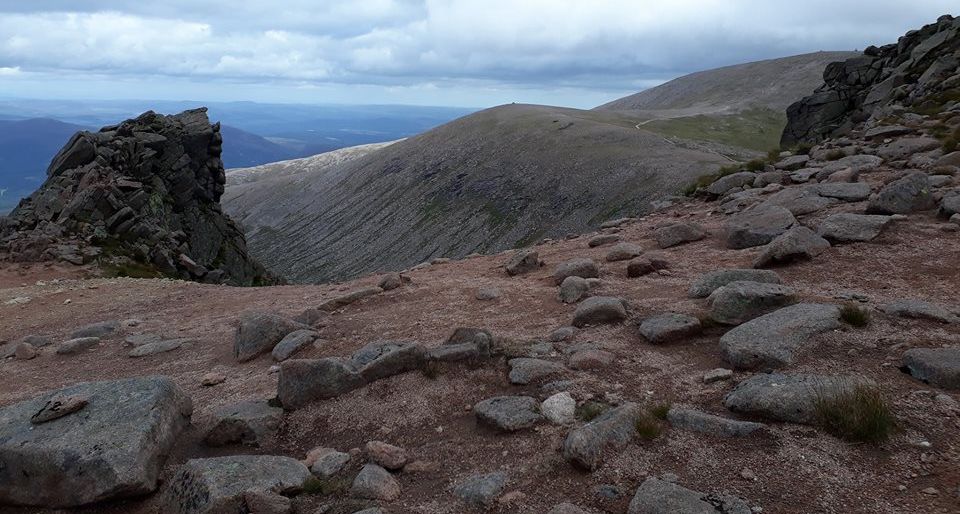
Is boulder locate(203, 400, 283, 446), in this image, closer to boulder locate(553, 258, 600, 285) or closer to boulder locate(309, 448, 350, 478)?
boulder locate(309, 448, 350, 478)

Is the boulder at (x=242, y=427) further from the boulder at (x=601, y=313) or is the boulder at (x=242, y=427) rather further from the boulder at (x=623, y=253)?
the boulder at (x=623, y=253)

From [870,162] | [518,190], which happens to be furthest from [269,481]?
[518,190]

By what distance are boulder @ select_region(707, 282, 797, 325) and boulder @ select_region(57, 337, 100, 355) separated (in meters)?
15.8

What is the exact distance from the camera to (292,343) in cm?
1298

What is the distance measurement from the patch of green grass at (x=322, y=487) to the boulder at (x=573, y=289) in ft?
24.9

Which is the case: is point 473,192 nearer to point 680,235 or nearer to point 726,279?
point 680,235

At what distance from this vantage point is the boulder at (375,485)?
7.03 m

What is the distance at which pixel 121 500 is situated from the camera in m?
7.41

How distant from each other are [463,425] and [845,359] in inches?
218

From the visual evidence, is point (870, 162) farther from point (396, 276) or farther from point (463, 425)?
point (463, 425)

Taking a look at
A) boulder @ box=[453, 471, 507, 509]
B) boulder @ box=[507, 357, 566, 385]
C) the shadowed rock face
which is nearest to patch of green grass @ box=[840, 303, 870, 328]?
boulder @ box=[507, 357, 566, 385]

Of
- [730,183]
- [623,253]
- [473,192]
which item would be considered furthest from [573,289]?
[473,192]

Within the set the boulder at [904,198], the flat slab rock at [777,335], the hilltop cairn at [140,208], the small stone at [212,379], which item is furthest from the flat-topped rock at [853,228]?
the hilltop cairn at [140,208]

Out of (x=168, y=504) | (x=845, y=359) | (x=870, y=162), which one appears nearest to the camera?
(x=168, y=504)
